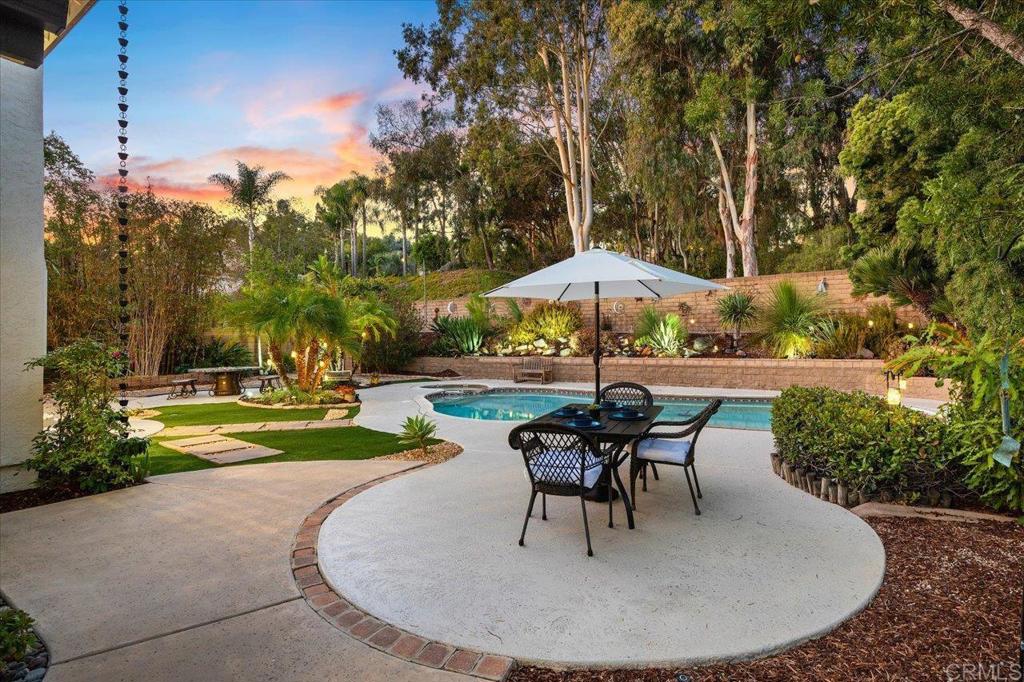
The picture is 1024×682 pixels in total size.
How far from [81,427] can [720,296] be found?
14222mm

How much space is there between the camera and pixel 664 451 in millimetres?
4039

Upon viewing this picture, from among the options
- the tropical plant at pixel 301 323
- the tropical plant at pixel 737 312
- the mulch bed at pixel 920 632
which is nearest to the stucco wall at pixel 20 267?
the tropical plant at pixel 301 323

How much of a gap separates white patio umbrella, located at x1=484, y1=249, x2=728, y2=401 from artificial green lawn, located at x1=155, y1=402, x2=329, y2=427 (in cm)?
517

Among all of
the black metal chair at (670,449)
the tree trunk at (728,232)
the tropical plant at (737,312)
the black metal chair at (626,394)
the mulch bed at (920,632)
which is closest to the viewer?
the mulch bed at (920,632)

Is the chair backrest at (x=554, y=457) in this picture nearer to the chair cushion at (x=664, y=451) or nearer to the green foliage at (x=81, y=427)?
the chair cushion at (x=664, y=451)

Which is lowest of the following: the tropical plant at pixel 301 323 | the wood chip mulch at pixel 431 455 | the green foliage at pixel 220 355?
the wood chip mulch at pixel 431 455

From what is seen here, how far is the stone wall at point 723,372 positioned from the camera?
10.3m

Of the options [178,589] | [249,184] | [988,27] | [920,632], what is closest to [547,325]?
[988,27]

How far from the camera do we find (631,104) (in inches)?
820

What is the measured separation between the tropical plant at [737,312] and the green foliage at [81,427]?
1278cm

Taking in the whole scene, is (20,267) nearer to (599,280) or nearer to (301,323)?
(599,280)

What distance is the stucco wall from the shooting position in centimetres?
441

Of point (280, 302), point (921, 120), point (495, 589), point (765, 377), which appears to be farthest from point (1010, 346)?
point (280, 302)

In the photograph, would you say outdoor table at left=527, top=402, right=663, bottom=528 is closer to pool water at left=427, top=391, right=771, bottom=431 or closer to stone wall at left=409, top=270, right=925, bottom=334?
pool water at left=427, top=391, right=771, bottom=431
